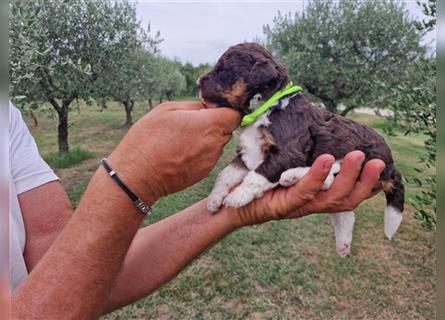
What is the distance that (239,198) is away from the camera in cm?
183

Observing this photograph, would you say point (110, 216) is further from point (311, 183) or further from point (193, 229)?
point (311, 183)

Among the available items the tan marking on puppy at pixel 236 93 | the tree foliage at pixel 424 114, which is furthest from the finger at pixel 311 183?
the tree foliage at pixel 424 114

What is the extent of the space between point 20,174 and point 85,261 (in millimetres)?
756

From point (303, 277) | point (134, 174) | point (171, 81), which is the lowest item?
point (303, 277)

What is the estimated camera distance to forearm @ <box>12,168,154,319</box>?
1.29 metres

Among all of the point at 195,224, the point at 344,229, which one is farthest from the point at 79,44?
the point at 344,229

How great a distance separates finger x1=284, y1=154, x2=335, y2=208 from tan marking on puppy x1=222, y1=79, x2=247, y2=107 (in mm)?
472

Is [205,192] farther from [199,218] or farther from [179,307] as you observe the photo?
[199,218]

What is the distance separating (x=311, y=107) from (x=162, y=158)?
0.83 m

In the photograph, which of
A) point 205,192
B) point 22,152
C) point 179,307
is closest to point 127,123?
point 205,192

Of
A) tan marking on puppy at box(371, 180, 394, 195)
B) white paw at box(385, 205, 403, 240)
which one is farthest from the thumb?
white paw at box(385, 205, 403, 240)

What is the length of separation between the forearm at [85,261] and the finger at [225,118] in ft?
1.77

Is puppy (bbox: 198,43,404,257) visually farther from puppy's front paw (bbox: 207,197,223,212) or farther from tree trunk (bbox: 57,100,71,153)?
tree trunk (bbox: 57,100,71,153)

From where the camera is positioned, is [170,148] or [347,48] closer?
[170,148]
